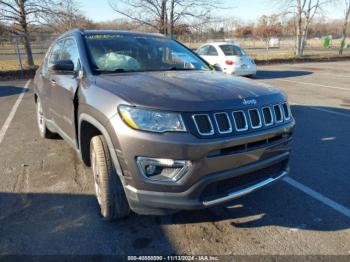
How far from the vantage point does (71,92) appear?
3.31 meters

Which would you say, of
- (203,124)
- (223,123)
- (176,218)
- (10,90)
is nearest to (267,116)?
(223,123)

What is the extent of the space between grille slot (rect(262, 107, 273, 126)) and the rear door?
73.1 inches

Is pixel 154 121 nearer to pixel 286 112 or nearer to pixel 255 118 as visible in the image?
pixel 255 118

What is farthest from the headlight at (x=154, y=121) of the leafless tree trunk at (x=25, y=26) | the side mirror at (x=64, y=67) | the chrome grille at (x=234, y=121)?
the leafless tree trunk at (x=25, y=26)

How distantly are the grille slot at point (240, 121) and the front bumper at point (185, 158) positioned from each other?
7 centimetres

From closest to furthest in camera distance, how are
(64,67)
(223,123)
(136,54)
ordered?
1. (223,123)
2. (64,67)
3. (136,54)

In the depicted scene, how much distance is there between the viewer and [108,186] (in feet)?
8.80

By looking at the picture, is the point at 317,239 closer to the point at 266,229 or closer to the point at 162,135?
the point at 266,229

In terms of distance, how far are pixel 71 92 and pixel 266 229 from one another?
7.73ft

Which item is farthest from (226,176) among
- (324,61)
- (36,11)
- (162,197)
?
(324,61)

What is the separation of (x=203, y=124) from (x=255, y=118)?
1.68 feet

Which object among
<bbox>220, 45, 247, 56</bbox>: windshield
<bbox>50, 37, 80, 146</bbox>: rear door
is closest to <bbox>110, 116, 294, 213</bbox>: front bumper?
<bbox>50, 37, 80, 146</bbox>: rear door

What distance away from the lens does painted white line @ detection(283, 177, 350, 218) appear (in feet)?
10.3

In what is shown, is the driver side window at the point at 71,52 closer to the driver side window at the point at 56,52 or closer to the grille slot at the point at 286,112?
the driver side window at the point at 56,52
